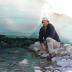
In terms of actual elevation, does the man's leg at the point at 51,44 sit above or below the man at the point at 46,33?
below

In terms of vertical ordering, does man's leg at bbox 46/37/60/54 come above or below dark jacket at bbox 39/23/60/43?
below

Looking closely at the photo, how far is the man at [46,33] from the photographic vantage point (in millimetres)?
4820

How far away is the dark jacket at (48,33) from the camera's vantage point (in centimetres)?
482

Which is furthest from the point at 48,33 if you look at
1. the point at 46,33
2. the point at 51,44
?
the point at 51,44

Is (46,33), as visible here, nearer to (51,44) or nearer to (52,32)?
(52,32)

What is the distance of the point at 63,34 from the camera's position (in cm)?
485

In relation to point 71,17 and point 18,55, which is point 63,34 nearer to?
point 71,17

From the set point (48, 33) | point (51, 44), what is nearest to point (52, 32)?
point (48, 33)

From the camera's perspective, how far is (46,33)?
16.0 feet

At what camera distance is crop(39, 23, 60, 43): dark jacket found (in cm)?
482

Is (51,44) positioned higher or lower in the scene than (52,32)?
lower

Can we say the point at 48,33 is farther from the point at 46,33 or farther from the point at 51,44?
the point at 51,44

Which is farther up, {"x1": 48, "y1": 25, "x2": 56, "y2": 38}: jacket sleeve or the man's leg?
{"x1": 48, "y1": 25, "x2": 56, "y2": 38}: jacket sleeve

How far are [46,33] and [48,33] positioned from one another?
0.03m
